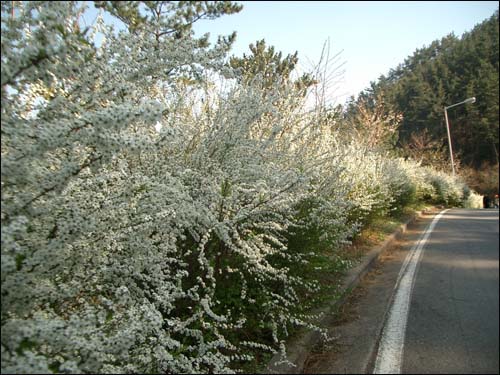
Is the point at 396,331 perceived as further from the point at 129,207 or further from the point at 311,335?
the point at 129,207

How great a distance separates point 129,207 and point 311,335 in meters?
2.19

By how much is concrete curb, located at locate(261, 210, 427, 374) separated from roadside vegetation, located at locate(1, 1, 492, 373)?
159 millimetres

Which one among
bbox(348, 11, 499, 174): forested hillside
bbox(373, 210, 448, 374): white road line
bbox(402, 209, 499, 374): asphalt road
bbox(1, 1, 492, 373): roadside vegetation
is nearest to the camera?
bbox(402, 209, 499, 374): asphalt road

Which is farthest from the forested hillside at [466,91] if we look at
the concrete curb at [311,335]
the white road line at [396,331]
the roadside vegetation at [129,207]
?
the concrete curb at [311,335]

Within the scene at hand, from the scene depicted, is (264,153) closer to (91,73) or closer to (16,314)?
(91,73)

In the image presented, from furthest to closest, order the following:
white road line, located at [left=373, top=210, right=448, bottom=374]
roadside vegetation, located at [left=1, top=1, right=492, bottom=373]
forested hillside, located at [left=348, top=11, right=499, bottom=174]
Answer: white road line, located at [left=373, top=210, right=448, bottom=374], roadside vegetation, located at [left=1, top=1, right=492, bottom=373], forested hillside, located at [left=348, top=11, right=499, bottom=174]

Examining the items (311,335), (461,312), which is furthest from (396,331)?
(461,312)

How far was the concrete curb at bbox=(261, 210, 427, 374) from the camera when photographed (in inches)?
126

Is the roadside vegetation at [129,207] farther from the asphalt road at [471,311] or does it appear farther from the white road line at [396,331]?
the asphalt road at [471,311]

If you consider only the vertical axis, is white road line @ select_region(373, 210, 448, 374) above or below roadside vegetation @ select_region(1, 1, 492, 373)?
below

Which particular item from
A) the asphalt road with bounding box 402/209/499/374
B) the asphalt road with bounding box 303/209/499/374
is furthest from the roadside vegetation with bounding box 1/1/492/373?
the asphalt road with bounding box 402/209/499/374

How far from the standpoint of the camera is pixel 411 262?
6734 mm

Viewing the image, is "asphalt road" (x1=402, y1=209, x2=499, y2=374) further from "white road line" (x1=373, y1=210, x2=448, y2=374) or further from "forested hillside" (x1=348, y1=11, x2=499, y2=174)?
"white road line" (x1=373, y1=210, x2=448, y2=374)

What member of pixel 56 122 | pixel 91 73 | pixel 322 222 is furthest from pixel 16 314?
pixel 322 222
